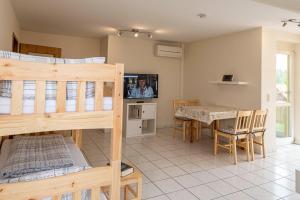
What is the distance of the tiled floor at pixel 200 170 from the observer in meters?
2.52

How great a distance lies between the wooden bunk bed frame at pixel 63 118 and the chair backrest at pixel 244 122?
8.23ft

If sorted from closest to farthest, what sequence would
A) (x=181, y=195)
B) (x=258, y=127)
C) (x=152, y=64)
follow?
(x=181, y=195)
(x=258, y=127)
(x=152, y=64)

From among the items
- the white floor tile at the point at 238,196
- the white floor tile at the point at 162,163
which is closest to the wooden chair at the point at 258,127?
the white floor tile at the point at 238,196

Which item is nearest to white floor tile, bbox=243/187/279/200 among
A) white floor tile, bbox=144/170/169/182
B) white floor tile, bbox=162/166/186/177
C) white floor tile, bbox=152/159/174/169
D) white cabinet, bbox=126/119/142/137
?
white floor tile, bbox=162/166/186/177

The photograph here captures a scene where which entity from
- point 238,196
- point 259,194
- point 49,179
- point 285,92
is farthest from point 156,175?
point 285,92

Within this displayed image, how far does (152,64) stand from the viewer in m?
5.76

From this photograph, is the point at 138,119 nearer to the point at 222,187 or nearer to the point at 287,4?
the point at 222,187

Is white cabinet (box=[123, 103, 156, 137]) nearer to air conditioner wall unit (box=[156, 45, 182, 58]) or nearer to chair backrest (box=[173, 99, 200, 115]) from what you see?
chair backrest (box=[173, 99, 200, 115])

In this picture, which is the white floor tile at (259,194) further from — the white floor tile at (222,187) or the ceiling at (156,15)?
the ceiling at (156,15)

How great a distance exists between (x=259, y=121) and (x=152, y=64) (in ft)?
9.88

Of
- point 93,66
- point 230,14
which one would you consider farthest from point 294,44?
point 93,66

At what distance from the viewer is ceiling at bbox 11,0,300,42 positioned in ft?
9.78

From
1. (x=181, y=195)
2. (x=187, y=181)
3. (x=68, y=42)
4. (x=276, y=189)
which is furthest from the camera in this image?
(x=68, y=42)

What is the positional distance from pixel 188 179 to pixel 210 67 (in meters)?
3.09
